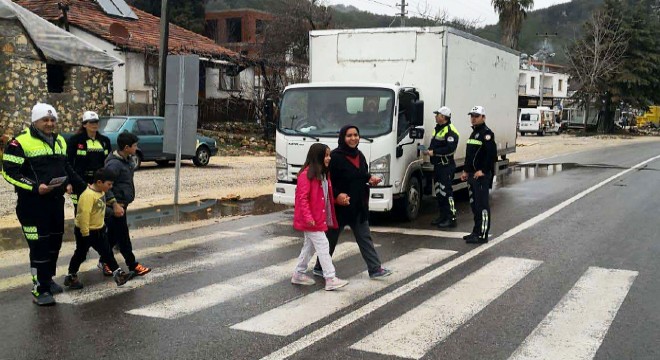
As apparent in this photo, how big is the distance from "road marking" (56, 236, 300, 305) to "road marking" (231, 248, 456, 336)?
175 cm

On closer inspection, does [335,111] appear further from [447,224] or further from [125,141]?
[125,141]

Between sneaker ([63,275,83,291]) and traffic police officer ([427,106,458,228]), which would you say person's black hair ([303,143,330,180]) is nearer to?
sneaker ([63,275,83,291])

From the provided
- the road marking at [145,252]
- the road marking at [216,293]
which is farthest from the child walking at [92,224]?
the road marking at [216,293]

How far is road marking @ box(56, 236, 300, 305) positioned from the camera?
21.0ft

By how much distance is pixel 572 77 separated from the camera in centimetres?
5794

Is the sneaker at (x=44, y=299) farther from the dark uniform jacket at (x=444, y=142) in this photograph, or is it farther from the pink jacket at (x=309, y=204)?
the dark uniform jacket at (x=444, y=142)

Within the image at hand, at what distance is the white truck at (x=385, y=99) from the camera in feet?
33.1

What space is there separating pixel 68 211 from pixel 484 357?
923cm

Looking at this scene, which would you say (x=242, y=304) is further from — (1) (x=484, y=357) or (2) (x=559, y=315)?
(2) (x=559, y=315)

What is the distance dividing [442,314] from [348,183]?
1.79m

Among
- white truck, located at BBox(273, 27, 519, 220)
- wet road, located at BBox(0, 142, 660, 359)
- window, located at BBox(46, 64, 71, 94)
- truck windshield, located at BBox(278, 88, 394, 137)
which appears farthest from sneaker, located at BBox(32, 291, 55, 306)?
window, located at BBox(46, 64, 71, 94)

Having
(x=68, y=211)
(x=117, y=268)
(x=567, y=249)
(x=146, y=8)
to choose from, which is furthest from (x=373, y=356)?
(x=146, y=8)

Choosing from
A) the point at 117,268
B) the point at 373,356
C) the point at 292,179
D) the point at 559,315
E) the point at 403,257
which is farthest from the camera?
the point at 292,179

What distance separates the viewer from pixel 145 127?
62.4 feet
